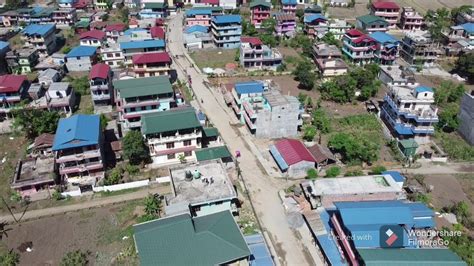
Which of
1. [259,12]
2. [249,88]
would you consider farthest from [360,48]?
[259,12]

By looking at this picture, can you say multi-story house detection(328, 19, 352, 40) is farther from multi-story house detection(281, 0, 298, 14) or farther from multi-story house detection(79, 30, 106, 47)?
multi-story house detection(79, 30, 106, 47)

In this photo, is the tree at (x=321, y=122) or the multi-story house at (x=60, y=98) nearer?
the tree at (x=321, y=122)

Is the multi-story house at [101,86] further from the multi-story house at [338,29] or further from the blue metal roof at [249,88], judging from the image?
the multi-story house at [338,29]

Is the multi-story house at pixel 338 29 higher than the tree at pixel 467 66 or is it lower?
higher

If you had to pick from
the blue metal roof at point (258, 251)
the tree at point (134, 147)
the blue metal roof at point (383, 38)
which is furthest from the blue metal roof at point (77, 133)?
the blue metal roof at point (383, 38)

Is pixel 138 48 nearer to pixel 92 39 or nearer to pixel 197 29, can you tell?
pixel 92 39

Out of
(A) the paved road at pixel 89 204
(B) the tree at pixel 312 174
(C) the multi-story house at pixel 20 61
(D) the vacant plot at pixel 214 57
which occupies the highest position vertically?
(C) the multi-story house at pixel 20 61

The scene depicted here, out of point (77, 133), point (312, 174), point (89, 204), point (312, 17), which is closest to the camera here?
point (89, 204)
